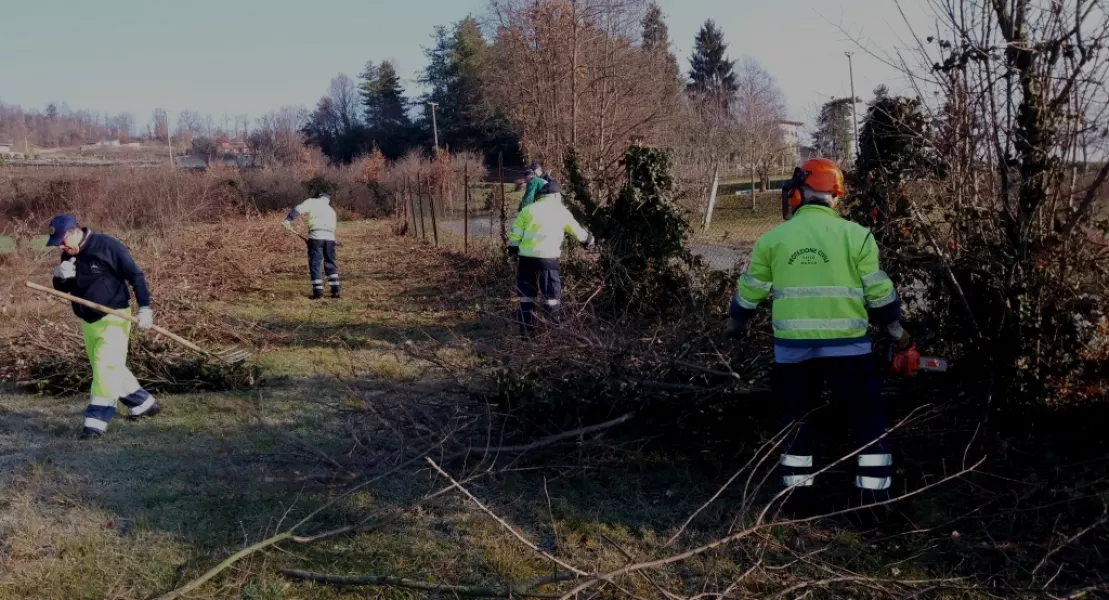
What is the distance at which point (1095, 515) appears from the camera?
347 cm

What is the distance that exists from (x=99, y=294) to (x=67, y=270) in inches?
11.0

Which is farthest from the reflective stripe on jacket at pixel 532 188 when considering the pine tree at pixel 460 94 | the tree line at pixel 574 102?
the pine tree at pixel 460 94

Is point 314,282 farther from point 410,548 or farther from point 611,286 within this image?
point 410,548

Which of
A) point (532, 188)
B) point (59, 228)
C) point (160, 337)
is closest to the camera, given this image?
point (59, 228)

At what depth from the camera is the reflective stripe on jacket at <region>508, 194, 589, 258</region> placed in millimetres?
7562

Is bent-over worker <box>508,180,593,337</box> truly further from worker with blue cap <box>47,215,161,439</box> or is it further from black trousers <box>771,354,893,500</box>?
black trousers <box>771,354,893,500</box>

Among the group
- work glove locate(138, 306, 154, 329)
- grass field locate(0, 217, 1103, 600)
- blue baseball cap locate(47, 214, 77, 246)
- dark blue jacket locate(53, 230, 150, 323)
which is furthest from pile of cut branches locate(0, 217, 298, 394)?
blue baseball cap locate(47, 214, 77, 246)

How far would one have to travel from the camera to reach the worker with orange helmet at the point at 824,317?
12.0 feet

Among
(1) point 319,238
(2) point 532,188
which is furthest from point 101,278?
(1) point 319,238

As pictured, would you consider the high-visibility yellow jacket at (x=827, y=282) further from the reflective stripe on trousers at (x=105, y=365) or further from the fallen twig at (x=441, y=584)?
the reflective stripe on trousers at (x=105, y=365)

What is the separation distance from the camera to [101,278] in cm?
551

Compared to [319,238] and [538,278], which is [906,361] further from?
[319,238]

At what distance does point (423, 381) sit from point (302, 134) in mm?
60159

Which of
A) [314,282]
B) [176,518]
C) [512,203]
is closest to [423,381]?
[176,518]
